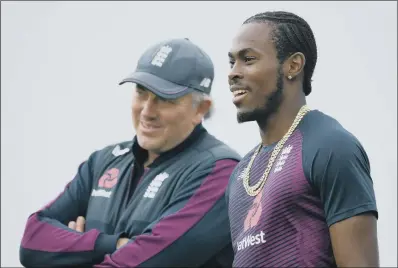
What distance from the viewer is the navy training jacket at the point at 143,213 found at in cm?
372

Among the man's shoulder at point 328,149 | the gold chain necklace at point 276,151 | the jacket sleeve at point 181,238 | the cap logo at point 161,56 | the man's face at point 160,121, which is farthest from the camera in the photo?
the cap logo at point 161,56

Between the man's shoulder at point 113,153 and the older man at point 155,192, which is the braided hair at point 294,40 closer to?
the older man at point 155,192

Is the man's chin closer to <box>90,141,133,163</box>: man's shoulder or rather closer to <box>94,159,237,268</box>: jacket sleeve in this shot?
<box>94,159,237,268</box>: jacket sleeve

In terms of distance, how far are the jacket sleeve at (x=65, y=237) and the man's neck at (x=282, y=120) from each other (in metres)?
1.12

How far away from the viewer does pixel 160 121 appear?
4.02 m

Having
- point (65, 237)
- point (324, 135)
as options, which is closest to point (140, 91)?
point (65, 237)

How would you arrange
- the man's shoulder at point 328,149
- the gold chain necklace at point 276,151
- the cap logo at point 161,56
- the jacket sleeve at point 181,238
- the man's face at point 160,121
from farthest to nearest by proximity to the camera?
the cap logo at point 161,56 < the man's face at point 160,121 < the jacket sleeve at point 181,238 < the gold chain necklace at point 276,151 < the man's shoulder at point 328,149

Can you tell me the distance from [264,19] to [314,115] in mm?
338

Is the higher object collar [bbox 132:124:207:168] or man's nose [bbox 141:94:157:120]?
man's nose [bbox 141:94:157:120]

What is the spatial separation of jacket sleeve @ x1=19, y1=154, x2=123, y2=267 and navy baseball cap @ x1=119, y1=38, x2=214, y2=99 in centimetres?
47

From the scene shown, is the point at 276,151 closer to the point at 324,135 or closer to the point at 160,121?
the point at 324,135

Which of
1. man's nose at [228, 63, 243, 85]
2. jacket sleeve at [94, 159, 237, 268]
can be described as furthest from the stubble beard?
jacket sleeve at [94, 159, 237, 268]

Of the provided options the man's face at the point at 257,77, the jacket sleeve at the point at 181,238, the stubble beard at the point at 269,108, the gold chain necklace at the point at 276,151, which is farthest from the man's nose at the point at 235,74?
the jacket sleeve at the point at 181,238

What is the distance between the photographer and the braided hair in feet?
9.41
